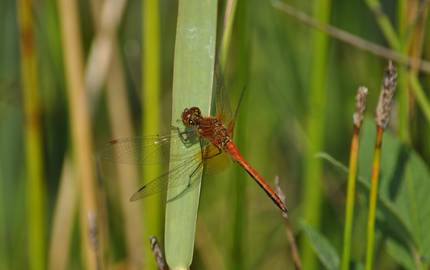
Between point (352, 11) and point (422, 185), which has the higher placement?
point (352, 11)

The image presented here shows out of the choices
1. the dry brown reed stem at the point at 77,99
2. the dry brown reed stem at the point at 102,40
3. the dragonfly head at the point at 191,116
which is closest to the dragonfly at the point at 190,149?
the dragonfly head at the point at 191,116

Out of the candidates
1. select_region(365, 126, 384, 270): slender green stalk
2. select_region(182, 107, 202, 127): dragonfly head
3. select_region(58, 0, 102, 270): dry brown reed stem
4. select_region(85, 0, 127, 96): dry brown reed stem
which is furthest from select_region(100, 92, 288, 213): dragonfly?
select_region(85, 0, 127, 96): dry brown reed stem

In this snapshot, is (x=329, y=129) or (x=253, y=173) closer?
(x=253, y=173)

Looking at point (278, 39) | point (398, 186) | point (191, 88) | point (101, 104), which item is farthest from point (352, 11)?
point (191, 88)

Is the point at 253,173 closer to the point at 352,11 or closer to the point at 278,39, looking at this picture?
the point at 278,39

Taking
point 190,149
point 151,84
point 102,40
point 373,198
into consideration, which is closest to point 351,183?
point 373,198

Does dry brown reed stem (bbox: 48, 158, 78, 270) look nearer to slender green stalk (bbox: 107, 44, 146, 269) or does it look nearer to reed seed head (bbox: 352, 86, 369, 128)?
slender green stalk (bbox: 107, 44, 146, 269)

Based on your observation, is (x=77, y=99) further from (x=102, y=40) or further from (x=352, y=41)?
(x=352, y=41)
